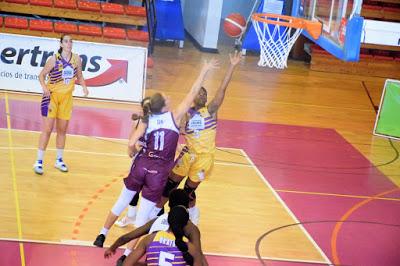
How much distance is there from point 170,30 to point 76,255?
46.5 ft

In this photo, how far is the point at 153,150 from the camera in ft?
23.6

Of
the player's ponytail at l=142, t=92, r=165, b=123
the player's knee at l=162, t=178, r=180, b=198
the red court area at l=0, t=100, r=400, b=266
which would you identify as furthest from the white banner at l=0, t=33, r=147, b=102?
the player's ponytail at l=142, t=92, r=165, b=123

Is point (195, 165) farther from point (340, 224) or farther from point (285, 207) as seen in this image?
point (340, 224)

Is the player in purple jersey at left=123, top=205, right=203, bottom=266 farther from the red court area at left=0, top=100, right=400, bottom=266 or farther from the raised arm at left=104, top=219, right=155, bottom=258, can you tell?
the red court area at left=0, top=100, right=400, bottom=266

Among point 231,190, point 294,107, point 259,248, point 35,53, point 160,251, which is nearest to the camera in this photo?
point 160,251

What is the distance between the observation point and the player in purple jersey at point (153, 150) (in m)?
7.12

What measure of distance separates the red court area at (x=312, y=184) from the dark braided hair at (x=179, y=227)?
5.82 feet

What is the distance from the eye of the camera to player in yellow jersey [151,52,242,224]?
7785 millimetres

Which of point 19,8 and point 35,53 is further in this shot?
point 19,8

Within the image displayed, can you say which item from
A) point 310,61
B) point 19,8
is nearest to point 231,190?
point 19,8

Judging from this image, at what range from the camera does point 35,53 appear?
554 inches

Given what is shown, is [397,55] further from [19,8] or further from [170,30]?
[19,8]

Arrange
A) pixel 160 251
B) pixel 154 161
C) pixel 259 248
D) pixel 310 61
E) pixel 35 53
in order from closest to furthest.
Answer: pixel 160 251 → pixel 154 161 → pixel 259 248 → pixel 35 53 → pixel 310 61

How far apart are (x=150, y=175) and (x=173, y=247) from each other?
4.71 feet
